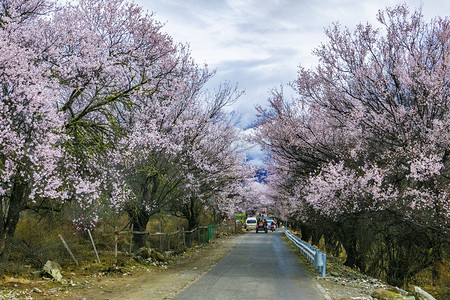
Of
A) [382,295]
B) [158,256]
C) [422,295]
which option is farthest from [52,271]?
[422,295]

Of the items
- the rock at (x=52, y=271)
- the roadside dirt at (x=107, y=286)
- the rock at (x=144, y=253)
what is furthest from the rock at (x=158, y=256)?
the rock at (x=52, y=271)

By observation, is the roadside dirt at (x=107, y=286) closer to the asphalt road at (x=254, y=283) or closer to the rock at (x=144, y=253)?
the asphalt road at (x=254, y=283)

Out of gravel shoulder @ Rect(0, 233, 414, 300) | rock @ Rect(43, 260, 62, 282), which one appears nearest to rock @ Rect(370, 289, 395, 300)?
gravel shoulder @ Rect(0, 233, 414, 300)

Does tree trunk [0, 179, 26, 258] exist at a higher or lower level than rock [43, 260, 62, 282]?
higher

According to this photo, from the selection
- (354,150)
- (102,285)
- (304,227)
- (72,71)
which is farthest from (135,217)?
(304,227)

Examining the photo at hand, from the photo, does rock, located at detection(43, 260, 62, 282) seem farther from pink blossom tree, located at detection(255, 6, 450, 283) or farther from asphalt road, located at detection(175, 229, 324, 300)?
pink blossom tree, located at detection(255, 6, 450, 283)

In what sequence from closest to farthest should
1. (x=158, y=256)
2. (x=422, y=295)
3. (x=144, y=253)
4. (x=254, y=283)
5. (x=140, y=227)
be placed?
(x=422, y=295) → (x=254, y=283) → (x=144, y=253) → (x=158, y=256) → (x=140, y=227)

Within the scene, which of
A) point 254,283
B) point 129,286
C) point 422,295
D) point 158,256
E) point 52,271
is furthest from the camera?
point 158,256

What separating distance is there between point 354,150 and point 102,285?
11516mm

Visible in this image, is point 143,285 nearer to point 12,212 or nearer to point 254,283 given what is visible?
point 254,283

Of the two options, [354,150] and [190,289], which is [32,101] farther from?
[354,150]

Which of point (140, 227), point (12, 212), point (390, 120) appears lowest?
point (140, 227)

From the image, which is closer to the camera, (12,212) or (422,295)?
(422,295)

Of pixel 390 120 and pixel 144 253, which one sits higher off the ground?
pixel 390 120
